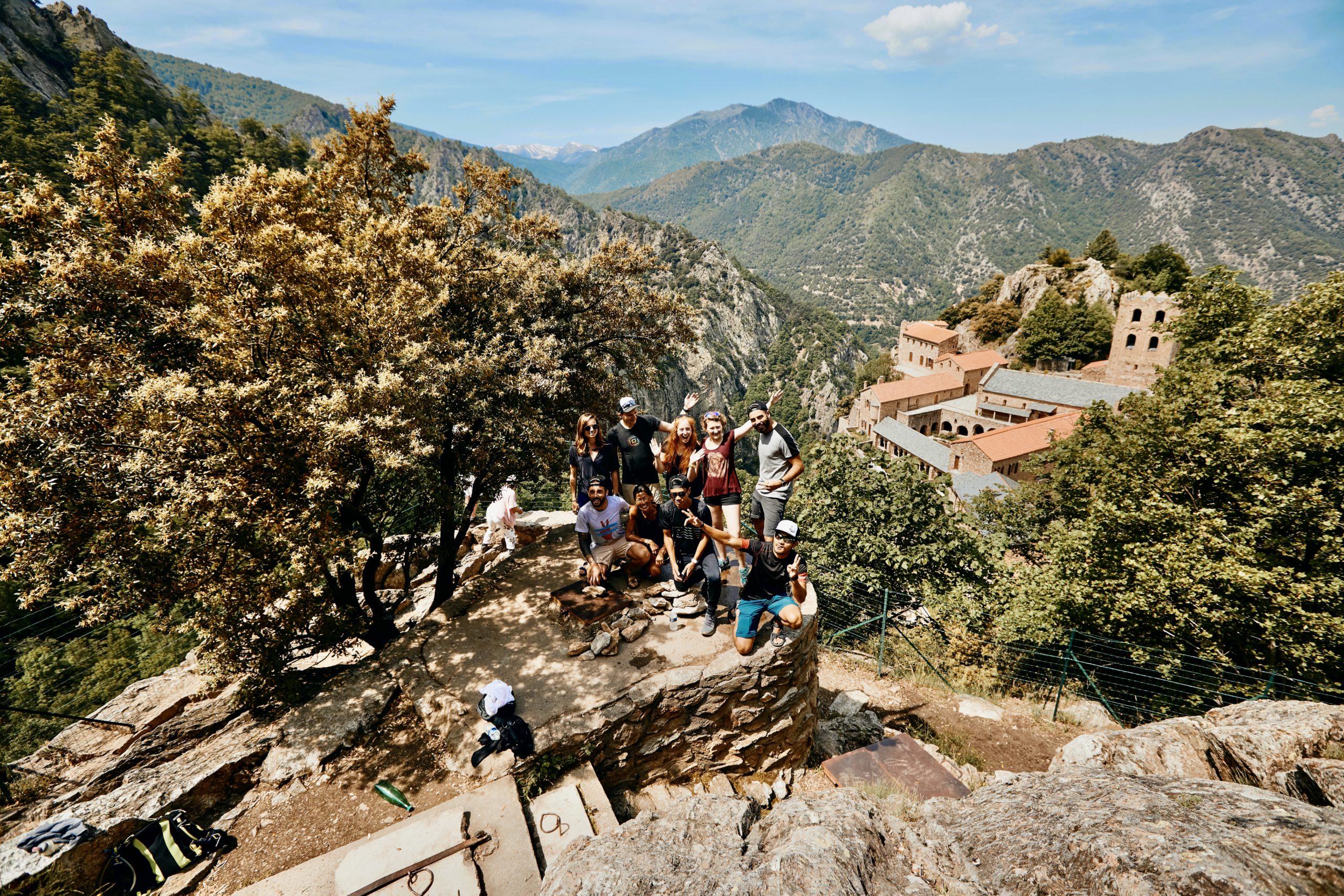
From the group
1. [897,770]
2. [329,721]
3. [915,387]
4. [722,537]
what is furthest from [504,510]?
[915,387]

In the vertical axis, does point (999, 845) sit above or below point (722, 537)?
below

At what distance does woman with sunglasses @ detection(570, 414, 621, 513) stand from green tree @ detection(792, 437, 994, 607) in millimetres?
10745

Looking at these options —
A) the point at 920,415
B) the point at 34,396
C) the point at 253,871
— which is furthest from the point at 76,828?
the point at 920,415

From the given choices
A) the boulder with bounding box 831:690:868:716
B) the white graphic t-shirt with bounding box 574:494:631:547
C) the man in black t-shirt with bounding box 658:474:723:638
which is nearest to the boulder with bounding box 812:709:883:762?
the boulder with bounding box 831:690:868:716

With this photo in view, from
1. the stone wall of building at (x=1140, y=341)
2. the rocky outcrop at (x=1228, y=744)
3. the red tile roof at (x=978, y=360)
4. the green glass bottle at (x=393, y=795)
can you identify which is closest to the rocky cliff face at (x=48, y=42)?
the green glass bottle at (x=393, y=795)

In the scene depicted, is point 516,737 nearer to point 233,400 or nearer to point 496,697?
point 496,697

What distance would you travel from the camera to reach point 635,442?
861 cm

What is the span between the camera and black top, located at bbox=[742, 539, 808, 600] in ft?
22.2

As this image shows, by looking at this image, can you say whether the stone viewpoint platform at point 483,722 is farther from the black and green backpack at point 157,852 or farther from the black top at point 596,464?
the black top at point 596,464

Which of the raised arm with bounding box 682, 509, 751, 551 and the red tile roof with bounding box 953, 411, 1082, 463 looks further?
the red tile roof with bounding box 953, 411, 1082, 463

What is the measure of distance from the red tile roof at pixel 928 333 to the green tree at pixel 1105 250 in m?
17.1

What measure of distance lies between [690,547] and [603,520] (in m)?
1.44

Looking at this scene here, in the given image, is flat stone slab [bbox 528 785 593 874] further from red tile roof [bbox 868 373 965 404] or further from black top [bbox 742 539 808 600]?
red tile roof [bbox 868 373 965 404]

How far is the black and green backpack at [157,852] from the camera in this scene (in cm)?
520
